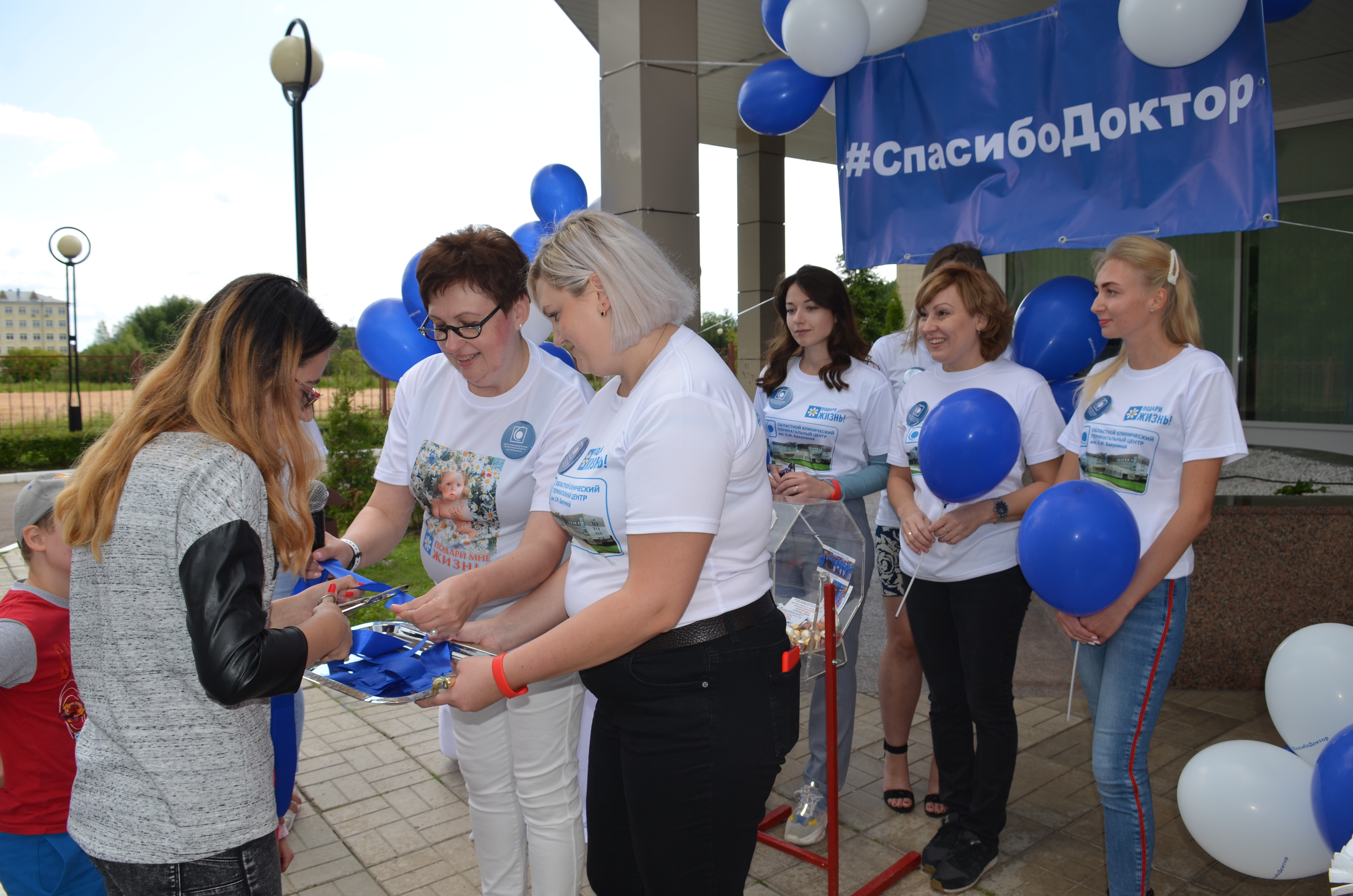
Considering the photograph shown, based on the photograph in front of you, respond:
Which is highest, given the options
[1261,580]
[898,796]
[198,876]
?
[198,876]

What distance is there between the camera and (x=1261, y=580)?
14.7 ft

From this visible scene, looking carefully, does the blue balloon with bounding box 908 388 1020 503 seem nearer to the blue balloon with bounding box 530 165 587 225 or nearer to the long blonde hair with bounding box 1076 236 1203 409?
the long blonde hair with bounding box 1076 236 1203 409

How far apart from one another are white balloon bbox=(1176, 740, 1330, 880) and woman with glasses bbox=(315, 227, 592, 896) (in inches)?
62.4

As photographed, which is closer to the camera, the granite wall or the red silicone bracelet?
the red silicone bracelet

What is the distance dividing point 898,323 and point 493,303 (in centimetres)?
1283

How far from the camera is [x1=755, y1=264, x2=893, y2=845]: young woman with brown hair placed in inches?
130

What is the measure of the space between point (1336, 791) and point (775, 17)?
3.78 m

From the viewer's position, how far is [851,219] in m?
4.32

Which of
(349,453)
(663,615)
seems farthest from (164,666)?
(349,453)

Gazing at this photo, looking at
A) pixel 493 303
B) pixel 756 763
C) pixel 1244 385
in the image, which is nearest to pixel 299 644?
pixel 756 763

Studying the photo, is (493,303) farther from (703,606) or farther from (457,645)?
(703,606)

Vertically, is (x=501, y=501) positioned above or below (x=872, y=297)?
below

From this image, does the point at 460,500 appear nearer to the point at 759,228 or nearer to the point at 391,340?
the point at 391,340

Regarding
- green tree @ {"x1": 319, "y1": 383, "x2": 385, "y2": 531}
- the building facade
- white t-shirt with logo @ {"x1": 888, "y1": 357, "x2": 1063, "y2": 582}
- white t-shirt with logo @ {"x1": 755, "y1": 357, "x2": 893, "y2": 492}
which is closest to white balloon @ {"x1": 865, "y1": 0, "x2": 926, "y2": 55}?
white t-shirt with logo @ {"x1": 755, "y1": 357, "x2": 893, "y2": 492}
